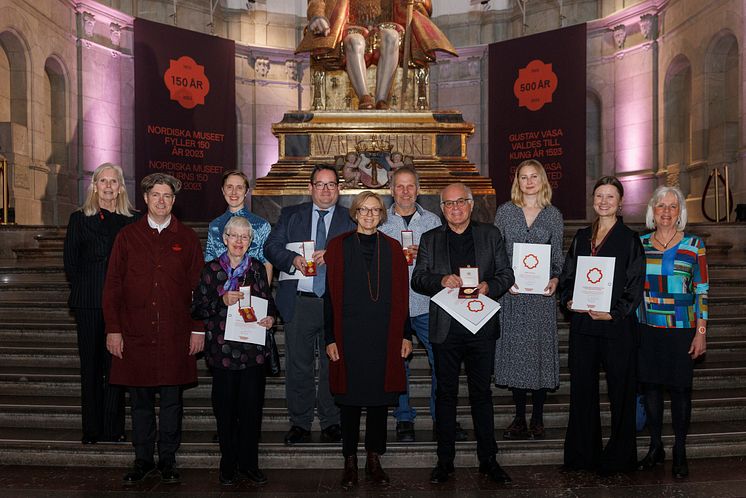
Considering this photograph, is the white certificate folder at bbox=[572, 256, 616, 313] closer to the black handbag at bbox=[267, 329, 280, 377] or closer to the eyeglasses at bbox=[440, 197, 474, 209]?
the eyeglasses at bbox=[440, 197, 474, 209]

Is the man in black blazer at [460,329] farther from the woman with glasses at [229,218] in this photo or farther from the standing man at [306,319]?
the woman with glasses at [229,218]

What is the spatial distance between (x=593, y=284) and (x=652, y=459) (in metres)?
1.23

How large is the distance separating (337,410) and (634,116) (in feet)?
43.2

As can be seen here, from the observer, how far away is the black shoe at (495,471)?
4453 mm

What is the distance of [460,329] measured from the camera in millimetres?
4445

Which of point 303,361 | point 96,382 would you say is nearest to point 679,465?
point 303,361

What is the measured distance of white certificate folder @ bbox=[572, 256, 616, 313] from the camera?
4418 mm

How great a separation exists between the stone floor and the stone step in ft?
0.25

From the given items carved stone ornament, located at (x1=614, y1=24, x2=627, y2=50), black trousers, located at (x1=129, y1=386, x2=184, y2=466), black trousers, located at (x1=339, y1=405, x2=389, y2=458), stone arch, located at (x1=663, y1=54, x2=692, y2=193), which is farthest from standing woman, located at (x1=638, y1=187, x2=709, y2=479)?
carved stone ornament, located at (x1=614, y1=24, x2=627, y2=50)

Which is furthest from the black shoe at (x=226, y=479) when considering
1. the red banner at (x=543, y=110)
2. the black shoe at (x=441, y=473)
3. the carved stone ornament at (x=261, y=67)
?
the carved stone ornament at (x=261, y=67)

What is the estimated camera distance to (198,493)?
14.3 feet

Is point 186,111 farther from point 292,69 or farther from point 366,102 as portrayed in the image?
point 366,102

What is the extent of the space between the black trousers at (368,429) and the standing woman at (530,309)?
97 centimetres

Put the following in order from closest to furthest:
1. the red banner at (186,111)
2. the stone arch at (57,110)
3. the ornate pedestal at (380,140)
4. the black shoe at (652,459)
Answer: the black shoe at (652,459) < the ornate pedestal at (380,140) < the red banner at (186,111) < the stone arch at (57,110)
